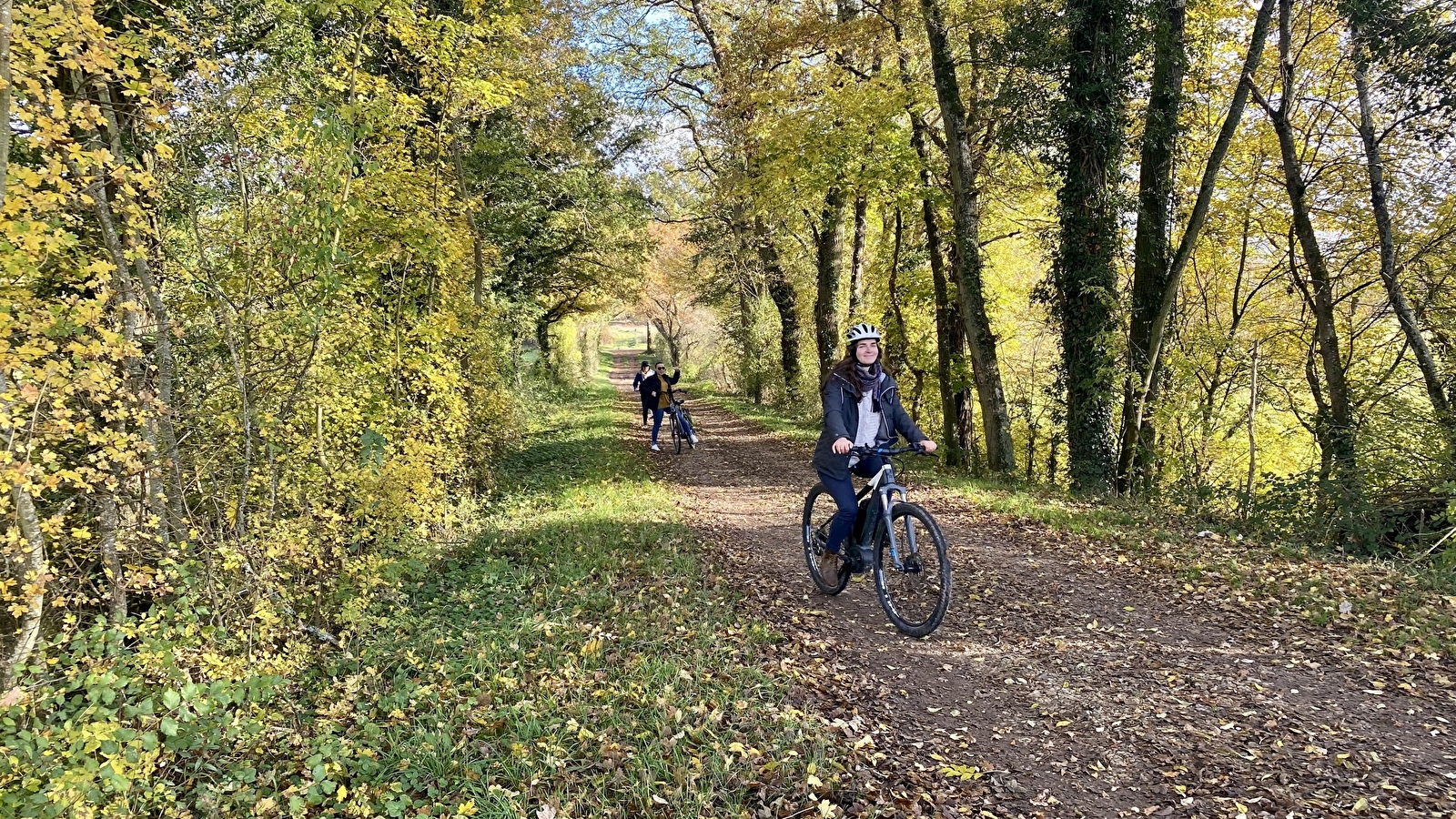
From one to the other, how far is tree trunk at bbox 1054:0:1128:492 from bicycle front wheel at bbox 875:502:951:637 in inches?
249

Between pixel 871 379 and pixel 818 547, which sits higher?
pixel 871 379

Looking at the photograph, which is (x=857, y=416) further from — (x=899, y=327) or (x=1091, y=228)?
(x=899, y=327)

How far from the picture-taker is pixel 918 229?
52.2 ft

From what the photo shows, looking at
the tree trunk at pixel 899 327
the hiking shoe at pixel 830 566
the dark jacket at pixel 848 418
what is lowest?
the hiking shoe at pixel 830 566

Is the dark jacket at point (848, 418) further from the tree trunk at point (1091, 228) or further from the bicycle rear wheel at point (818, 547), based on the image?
the tree trunk at point (1091, 228)

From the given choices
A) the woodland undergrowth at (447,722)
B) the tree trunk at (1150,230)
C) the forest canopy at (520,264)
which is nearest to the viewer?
the woodland undergrowth at (447,722)

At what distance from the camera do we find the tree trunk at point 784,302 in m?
23.1

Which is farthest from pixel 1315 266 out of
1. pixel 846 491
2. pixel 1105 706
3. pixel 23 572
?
pixel 23 572

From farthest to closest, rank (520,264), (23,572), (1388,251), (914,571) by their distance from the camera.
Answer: (520,264) → (1388,251) → (914,571) → (23,572)

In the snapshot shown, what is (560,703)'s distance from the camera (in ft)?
14.6

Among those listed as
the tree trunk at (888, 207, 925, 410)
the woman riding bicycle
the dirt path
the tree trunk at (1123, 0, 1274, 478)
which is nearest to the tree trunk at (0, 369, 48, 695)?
the dirt path

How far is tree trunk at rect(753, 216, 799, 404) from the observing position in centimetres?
2306

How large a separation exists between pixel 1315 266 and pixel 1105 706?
9616 millimetres

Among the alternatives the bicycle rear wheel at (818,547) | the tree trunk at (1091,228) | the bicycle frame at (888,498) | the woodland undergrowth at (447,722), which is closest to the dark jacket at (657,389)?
the tree trunk at (1091,228)
